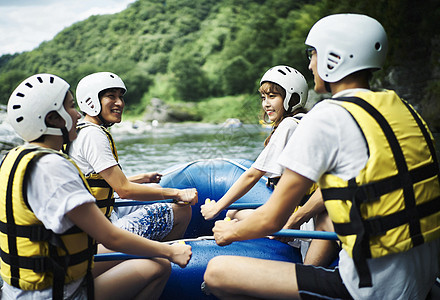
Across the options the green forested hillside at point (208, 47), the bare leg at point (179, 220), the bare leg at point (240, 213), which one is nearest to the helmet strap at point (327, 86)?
the bare leg at point (240, 213)

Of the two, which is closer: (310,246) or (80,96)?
(310,246)

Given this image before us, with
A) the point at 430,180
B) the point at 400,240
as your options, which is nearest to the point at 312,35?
the point at 430,180

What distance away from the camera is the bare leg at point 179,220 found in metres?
2.65

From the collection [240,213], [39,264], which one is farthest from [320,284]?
[240,213]

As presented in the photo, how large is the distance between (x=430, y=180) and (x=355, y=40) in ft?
1.90

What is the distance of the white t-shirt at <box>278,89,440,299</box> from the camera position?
1.26m

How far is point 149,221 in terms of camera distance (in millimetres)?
2482

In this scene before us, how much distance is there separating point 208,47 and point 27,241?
45534mm

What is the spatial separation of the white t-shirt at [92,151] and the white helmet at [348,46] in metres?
1.31

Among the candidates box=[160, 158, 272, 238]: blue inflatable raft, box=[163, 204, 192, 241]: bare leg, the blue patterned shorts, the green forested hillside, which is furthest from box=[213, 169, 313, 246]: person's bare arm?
the green forested hillside

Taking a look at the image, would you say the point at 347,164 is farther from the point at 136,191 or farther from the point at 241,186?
the point at 136,191

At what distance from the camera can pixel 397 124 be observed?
4.31ft

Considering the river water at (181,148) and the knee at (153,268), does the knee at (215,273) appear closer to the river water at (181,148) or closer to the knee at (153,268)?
the knee at (153,268)

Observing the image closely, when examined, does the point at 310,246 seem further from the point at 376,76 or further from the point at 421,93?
the point at 376,76
